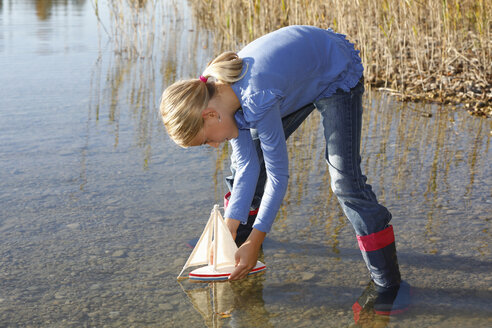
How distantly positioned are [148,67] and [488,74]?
4525 mm

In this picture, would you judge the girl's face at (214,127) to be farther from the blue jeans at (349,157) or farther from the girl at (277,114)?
the blue jeans at (349,157)

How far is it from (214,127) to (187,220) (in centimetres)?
130

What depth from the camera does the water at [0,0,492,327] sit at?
256cm

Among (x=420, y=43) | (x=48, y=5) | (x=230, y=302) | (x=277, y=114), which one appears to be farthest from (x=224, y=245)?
(x=48, y=5)

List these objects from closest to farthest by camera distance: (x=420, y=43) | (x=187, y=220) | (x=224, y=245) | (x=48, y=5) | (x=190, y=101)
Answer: (x=190, y=101) < (x=224, y=245) < (x=187, y=220) < (x=420, y=43) < (x=48, y=5)

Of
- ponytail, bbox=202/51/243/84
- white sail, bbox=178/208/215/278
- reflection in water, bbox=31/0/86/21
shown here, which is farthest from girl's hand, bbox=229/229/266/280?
reflection in water, bbox=31/0/86/21

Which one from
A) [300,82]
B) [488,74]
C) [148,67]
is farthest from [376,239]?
[148,67]

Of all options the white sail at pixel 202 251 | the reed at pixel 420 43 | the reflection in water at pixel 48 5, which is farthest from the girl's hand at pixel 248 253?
the reflection in water at pixel 48 5

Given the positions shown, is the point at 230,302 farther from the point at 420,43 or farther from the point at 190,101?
the point at 420,43

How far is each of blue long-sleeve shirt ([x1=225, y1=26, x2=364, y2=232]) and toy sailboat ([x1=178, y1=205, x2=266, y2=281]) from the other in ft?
0.32

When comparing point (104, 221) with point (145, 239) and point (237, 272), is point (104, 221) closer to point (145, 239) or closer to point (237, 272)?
point (145, 239)

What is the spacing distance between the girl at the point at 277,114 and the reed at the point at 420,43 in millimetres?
3773

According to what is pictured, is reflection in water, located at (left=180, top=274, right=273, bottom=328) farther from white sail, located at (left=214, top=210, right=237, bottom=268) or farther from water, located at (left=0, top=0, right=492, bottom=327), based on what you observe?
white sail, located at (left=214, top=210, right=237, bottom=268)

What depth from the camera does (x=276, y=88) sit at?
225 cm
